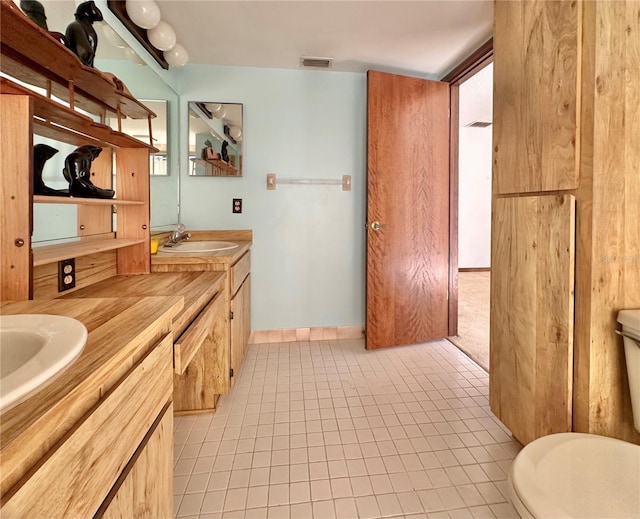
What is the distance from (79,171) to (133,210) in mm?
390

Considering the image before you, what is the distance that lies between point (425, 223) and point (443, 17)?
51.8 inches

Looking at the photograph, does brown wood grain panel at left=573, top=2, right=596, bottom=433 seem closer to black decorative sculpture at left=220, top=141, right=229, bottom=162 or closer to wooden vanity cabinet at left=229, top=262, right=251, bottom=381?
wooden vanity cabinet at left=229, top=262, right=251, bottom=381

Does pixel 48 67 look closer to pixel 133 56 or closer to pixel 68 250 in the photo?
pixel 68 250

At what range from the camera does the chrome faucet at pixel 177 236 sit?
2220mm

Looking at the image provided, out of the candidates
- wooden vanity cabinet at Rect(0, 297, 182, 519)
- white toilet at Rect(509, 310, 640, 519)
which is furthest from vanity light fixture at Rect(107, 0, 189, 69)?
white toilet at Rect(509, 310, 640, 519)

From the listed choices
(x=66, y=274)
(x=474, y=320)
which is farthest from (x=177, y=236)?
(x=474, y=320)

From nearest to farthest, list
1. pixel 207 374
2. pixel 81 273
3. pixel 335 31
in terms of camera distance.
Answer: pixel 81 273
pixel 207 374
pixel 335 31

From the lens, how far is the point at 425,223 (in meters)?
2.62

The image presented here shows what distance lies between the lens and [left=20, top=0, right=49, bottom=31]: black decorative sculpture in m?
1.01

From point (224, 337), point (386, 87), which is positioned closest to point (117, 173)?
point (224, 337)

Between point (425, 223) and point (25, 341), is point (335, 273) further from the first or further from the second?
point (25, 341)

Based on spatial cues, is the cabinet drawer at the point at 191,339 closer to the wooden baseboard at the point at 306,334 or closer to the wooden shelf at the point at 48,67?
the wooden shelf at the point at 48,67

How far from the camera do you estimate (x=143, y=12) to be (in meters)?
1.73

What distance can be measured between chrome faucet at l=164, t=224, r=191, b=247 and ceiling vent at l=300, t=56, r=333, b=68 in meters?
1.51
